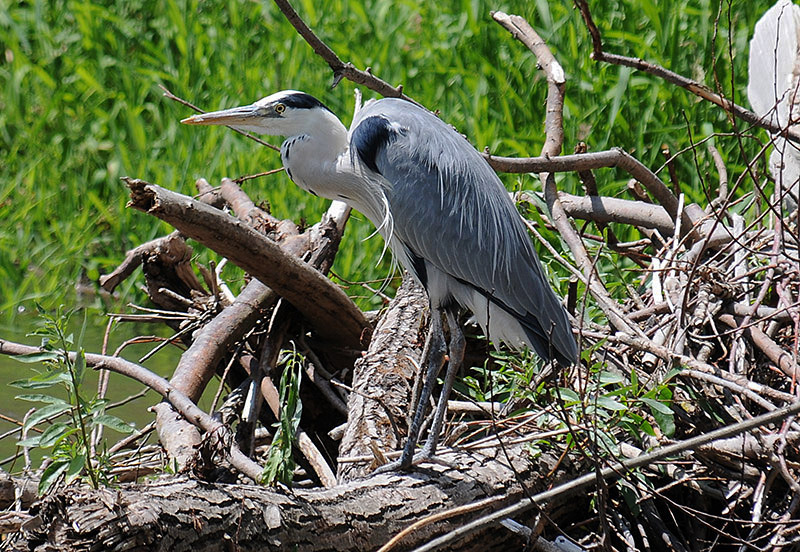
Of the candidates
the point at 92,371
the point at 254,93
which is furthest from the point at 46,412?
the point at 254,93

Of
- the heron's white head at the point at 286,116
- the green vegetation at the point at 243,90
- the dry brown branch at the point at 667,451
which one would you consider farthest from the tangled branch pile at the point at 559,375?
the green vegetation at the point at 243,90

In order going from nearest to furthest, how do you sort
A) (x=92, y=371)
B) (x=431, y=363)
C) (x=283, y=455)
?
(x=283, y=455) → (x=431, y=363) → (x=92, y=371)

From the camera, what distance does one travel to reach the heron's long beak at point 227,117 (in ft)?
10.8

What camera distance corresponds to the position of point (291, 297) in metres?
3.55

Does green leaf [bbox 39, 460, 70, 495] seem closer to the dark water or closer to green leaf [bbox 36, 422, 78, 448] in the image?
green leaf [bbox 36, 422, 78, 448]

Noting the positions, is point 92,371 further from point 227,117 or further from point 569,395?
point 569,395

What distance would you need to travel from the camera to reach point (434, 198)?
3400mm

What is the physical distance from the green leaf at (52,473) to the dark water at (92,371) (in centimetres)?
195

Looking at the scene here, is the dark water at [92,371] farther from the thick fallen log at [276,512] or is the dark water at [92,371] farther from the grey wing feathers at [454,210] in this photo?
the thick fallen log at [276,512]

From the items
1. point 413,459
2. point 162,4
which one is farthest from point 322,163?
point 162,4

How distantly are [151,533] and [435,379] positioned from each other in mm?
1467

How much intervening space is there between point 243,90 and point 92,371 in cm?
207

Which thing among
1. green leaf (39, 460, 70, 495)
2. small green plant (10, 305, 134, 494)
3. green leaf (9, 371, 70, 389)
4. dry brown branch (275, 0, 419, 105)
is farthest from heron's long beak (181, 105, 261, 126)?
green leaf (39, 460, 70, 495)

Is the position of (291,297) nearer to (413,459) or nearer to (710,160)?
(413,459)
